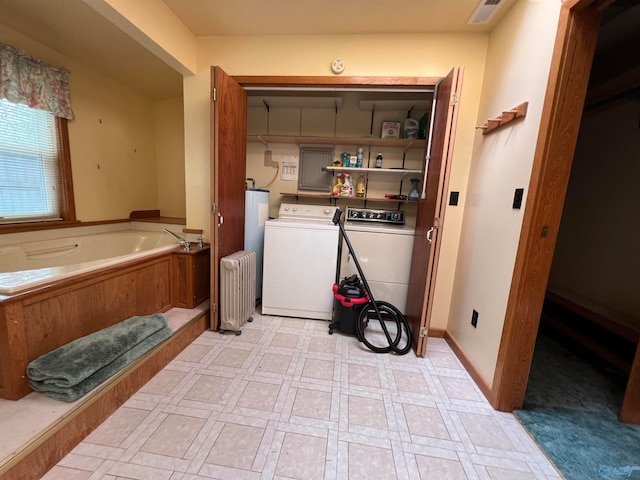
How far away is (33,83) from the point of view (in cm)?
197

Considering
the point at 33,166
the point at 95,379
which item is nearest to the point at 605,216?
the point at 95,379

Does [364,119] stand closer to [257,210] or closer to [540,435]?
[257,210]

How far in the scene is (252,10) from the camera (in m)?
1.67

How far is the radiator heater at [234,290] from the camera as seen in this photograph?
1.92 m

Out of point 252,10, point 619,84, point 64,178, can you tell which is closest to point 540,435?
point 619,84

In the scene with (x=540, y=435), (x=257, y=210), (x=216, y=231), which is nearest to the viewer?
(x=540, y=435)

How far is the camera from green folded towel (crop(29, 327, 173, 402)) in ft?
3.55

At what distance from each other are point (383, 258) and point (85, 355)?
207 cm

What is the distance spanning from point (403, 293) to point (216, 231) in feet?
5.68

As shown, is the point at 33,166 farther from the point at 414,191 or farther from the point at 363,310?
the point at 414,191

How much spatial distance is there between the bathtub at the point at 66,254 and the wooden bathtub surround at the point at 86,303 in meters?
0.04

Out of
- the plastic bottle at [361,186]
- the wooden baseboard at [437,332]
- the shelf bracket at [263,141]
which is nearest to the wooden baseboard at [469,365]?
the wooden baseboard at [437,332]

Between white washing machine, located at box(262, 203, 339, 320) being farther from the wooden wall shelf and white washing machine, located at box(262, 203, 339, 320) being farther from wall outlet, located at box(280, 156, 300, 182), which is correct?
the wooden wall shelf

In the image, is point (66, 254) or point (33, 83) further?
point (66, 254)
